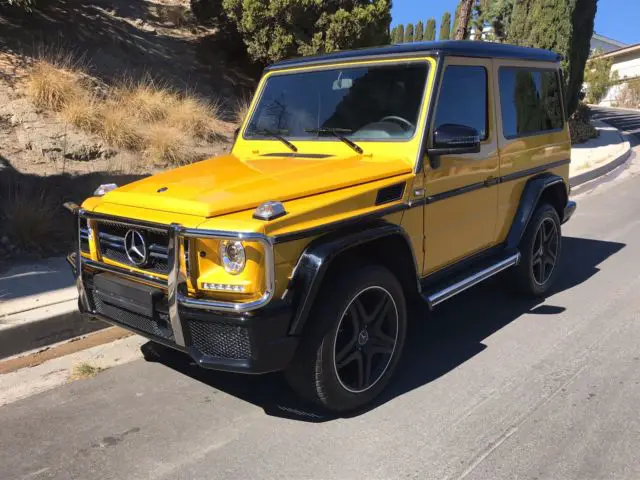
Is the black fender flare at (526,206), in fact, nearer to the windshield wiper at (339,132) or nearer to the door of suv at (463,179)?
the door of suv at (463,179)

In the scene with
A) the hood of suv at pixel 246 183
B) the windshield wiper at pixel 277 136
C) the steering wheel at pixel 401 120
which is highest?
the steering wheel at pixel 401 120

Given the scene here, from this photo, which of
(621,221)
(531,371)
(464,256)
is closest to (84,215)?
(464,256)

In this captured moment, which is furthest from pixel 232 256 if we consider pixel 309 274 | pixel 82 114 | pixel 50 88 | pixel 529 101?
pixel 50 88

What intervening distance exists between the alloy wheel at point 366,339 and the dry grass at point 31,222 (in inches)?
158

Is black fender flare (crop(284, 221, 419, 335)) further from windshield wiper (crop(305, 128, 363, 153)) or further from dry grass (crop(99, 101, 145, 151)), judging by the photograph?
dry grass (crop(99, 101, 145, 151))

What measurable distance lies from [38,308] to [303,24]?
9006 mm

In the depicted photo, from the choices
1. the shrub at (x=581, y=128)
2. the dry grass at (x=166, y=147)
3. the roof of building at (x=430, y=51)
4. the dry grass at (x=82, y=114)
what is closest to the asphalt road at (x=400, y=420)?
the roof of building at (x=430, y=51)

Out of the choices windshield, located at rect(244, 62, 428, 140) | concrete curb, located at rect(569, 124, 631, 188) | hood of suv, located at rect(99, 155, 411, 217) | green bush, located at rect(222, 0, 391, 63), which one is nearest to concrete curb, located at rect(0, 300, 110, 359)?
hood of suv, located at rect(99, 155, 411, 217)

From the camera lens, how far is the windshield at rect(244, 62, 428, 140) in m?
3.87

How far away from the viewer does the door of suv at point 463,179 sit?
387 cm

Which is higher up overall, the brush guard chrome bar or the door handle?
the door handle

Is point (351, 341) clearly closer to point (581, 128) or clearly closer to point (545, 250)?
point (545, 250)

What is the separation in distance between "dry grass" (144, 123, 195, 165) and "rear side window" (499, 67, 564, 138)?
207 inches

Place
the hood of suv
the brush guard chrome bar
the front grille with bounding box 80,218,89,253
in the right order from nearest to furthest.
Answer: the brush guard chrome bar → the hood of suv → the front grille with bounding box 80,218,89,253
